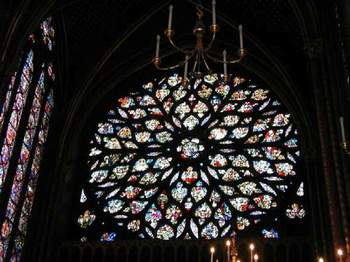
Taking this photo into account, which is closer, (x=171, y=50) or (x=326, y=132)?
(x=326, y=132)

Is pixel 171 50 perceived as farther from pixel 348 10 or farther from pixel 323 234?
pixel 348 10

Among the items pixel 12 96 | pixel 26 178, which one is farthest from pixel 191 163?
pixel 12 96

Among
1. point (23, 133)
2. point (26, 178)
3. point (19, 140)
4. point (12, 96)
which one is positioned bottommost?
point (26, 178)

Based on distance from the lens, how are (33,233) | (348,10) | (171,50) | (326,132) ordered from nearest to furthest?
(348,10), (326,132), (33,233), (171,50)

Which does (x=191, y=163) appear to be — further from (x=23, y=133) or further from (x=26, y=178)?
(x=23, y=133)

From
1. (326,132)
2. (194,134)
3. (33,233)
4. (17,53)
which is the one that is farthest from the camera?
(194,134)

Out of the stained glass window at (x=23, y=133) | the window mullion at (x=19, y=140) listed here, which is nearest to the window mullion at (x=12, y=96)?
the stained glass window at (x=23, y=133)

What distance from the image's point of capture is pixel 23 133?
13789mm

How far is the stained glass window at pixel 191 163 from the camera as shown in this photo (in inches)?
557

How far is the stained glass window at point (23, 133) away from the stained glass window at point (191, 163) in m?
1.35

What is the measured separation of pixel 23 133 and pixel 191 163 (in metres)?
3.65

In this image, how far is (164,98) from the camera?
16.4 m

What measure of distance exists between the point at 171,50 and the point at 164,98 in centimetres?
119

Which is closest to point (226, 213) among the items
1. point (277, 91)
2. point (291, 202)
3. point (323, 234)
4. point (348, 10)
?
point (291, 202)
